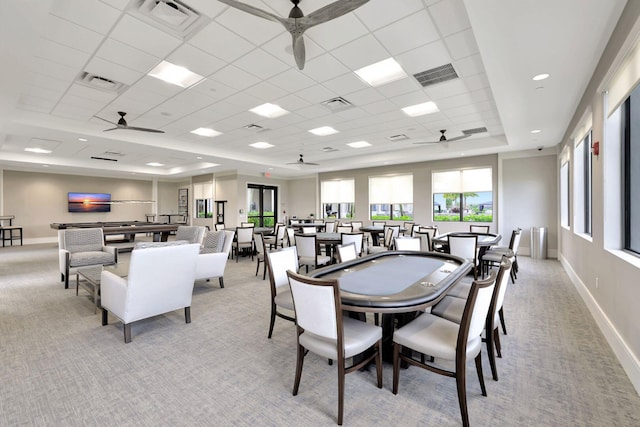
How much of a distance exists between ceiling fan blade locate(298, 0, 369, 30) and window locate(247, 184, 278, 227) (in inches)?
424

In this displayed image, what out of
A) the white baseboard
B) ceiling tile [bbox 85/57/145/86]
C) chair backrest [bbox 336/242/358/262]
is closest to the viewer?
the white baseboard

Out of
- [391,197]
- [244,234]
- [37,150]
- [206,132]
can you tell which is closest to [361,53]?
[206,132]

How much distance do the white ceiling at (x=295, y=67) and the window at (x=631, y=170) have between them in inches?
28.8

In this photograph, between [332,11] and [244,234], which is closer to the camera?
[332,11]

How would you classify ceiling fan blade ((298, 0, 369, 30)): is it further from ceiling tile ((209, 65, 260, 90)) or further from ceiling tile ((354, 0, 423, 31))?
ceiling tile ((209, 65, 260, 90))

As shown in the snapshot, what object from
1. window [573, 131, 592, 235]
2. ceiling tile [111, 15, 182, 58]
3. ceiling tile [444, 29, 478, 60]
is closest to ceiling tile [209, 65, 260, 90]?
ceiling tile [111, 15, 182, 58]

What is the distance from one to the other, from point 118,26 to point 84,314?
11.1 ft

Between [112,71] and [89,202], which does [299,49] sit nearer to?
[112,71]

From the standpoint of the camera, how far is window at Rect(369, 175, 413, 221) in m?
10.2

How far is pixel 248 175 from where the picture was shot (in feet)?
40.9

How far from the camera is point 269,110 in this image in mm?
5504

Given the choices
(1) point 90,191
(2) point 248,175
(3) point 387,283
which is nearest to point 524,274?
(3) point 387,283

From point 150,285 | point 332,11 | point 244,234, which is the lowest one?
point 150,285

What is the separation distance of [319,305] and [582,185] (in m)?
5.76
